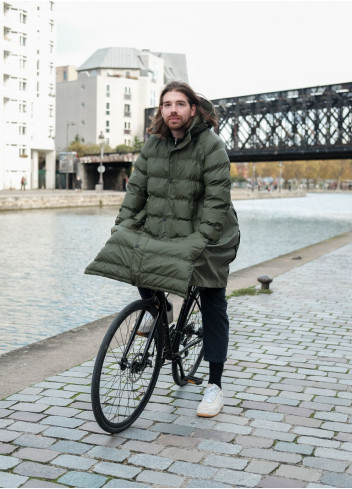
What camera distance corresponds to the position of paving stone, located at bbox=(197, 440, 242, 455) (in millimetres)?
3734

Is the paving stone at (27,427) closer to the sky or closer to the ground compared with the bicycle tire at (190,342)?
closer to the ground

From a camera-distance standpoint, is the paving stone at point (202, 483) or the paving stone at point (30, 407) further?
the paving stone at point (30, 407)

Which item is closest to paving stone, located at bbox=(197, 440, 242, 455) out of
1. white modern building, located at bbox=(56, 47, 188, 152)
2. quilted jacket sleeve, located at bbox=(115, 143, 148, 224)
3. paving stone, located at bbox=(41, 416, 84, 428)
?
paving stone, located at bbox=(41, 416, 84, 428)

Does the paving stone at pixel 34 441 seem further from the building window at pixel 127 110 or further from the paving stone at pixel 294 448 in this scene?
the building window at pixel 127 110

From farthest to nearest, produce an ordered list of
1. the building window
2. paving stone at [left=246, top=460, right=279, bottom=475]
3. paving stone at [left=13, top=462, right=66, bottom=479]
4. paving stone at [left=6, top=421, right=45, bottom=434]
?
the building window
paving stone at [left=6, top=421, right=45, bottom=434]
paving stone at [left=246, top=460, right=279, bottom=475]
paving stone at [left=13, top=462, right=66, bottom=479]

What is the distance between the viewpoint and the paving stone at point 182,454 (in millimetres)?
3621

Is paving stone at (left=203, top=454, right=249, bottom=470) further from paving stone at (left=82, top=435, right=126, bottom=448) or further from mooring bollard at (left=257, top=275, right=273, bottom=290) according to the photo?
mooring bollard at (left=257, top=275, right=273, bottom=290)

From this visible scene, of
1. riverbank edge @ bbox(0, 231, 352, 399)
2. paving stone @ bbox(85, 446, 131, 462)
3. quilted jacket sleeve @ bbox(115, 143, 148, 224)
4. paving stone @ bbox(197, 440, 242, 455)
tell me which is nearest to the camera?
paving stone @ bbox(85, 446, 131, 462)

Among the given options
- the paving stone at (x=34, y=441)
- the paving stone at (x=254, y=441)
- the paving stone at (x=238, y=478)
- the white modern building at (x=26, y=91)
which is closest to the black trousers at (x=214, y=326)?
the paving stone at (x=254, y=441)

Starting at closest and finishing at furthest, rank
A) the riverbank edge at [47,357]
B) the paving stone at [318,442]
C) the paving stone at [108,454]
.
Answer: the paving stone at [108,454], the paving stone at [318,442], the riverbank edge at [47,357]

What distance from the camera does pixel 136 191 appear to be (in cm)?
428

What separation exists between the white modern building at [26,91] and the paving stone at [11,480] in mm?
67096

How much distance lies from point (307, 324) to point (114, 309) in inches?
139

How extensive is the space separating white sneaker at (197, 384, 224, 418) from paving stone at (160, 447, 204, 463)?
57 cm
